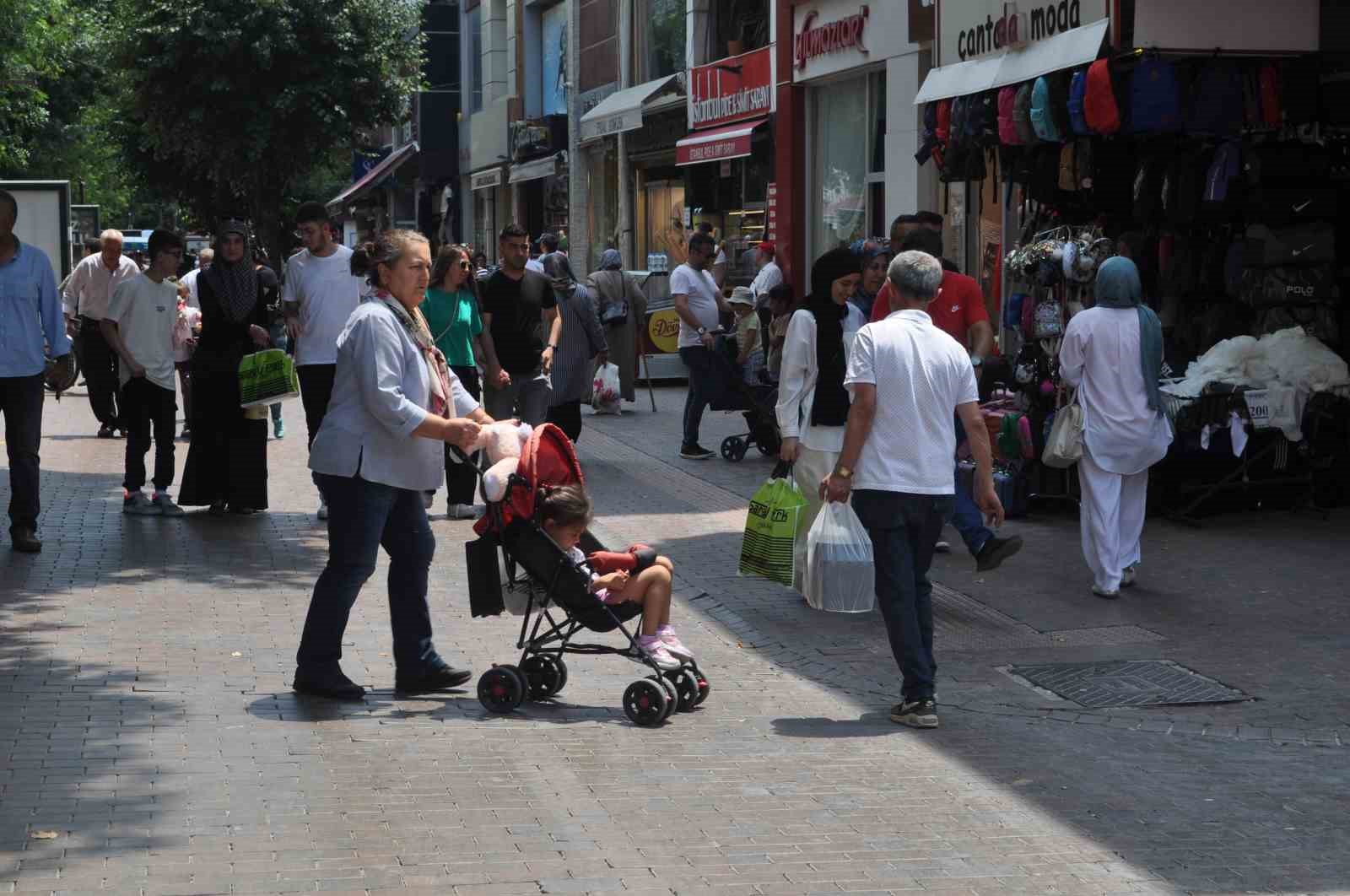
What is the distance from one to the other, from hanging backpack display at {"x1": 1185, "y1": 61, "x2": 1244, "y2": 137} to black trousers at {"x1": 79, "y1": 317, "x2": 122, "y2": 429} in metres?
9.40

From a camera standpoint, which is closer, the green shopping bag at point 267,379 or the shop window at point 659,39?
the green shopping bag at point 267,379

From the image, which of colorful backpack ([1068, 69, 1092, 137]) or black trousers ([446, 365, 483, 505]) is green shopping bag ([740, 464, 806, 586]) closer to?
black trousers ([446, 365, 483, 505])

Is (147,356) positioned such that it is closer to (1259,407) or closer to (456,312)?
(456,312)

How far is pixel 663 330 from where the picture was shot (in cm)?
2191

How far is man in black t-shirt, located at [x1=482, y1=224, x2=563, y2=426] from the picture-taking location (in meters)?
12.1

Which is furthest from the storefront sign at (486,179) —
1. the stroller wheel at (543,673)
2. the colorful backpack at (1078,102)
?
the stroller wheel at (543,673)

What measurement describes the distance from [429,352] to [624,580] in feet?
3.80

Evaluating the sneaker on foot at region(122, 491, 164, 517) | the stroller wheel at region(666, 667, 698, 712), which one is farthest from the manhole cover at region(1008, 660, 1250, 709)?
the sneaker on foot at region(122, 491, 164, 517)

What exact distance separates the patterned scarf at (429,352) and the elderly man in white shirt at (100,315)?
344 inches

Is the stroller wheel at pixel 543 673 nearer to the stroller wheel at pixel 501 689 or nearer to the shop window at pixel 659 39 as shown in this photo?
the stroller wheel at pixel 501 689

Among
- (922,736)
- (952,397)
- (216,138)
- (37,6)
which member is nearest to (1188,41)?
(952,397)

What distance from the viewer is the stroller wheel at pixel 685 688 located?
22.4ft

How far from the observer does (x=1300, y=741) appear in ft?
21.8

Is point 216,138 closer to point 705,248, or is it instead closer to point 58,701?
point 705,248
